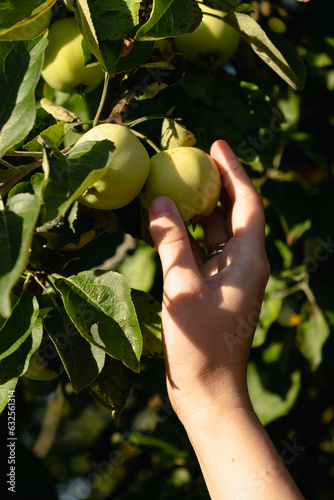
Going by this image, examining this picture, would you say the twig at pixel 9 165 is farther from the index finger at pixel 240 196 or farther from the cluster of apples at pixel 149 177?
the index finger at pixel 240 196

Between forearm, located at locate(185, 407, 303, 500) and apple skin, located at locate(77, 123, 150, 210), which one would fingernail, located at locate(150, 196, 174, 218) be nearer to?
apple skin, located at locate(77, 123, 150, 210)

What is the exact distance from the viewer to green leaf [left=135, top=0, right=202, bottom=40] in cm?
82

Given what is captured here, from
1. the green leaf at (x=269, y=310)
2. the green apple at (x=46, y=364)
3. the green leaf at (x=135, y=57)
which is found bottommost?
the green leaf at (x=269, y=310)

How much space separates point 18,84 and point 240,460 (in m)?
A: 0.72

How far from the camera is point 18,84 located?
0.74 metres

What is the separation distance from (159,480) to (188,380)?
1170 millimetres

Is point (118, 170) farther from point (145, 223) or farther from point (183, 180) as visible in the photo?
point (145, 223)

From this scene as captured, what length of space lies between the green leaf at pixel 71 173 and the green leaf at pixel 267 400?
108 cm

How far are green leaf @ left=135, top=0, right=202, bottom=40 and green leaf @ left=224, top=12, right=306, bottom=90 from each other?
14cm

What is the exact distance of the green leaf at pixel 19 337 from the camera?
843 millimetres

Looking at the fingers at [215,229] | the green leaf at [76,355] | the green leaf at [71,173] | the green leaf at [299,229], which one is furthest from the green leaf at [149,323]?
the green leaf at [299,229]

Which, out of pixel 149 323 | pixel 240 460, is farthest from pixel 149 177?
pixel 240 460

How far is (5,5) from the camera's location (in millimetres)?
900

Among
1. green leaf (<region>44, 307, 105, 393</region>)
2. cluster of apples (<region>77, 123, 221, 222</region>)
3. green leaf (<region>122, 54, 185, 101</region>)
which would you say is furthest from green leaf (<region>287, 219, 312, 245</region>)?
green leaf (<region>44, 307, 105, 393</region>)
